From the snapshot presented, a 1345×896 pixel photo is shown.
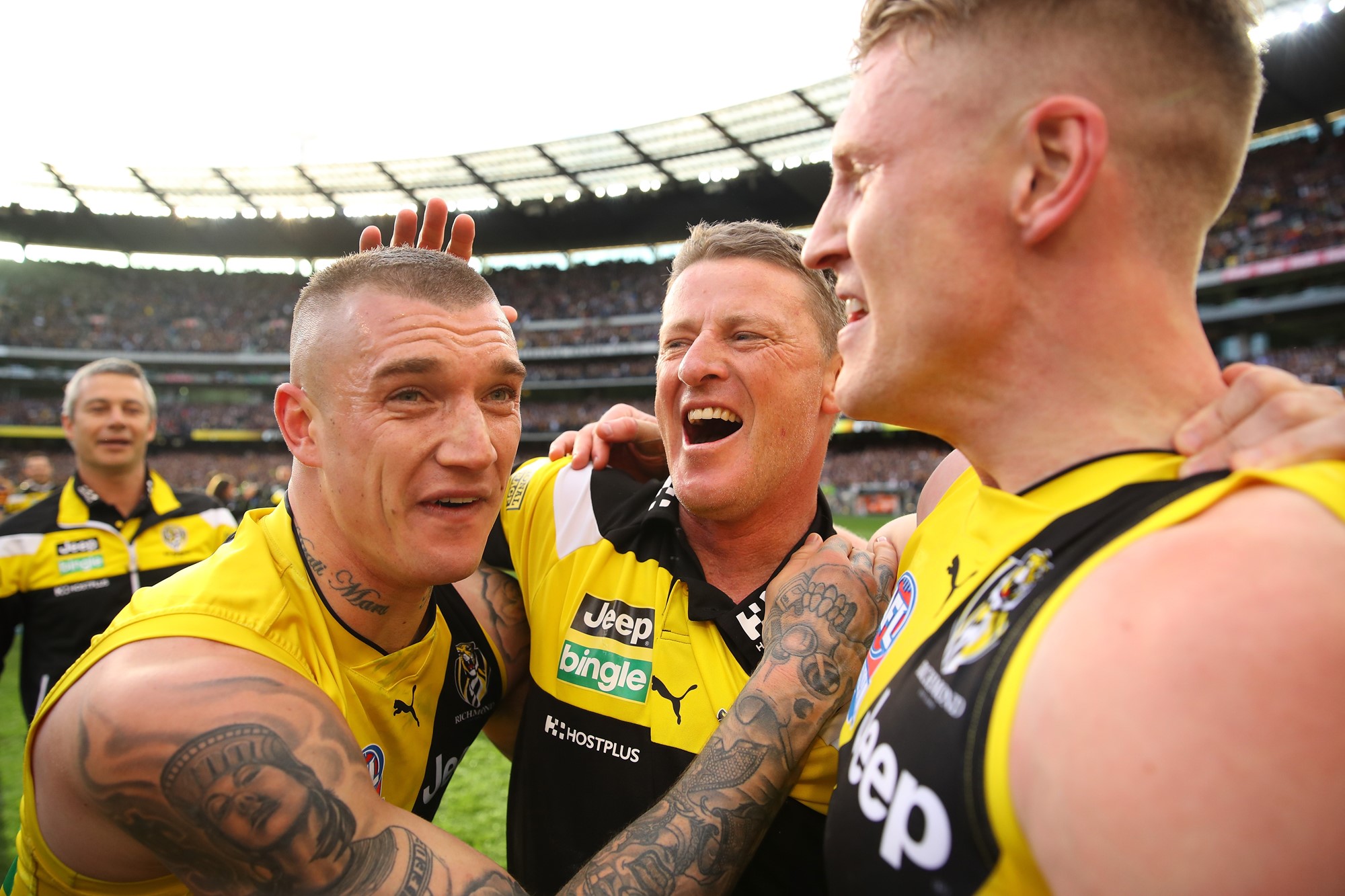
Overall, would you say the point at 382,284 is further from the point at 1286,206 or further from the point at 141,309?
the point at 141,309

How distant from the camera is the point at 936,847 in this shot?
3.87 ft

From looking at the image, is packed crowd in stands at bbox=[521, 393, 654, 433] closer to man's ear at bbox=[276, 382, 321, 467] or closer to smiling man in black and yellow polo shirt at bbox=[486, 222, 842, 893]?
smiling man in black and yellow polo shirt at bbox=[486, 222, 842, 893]

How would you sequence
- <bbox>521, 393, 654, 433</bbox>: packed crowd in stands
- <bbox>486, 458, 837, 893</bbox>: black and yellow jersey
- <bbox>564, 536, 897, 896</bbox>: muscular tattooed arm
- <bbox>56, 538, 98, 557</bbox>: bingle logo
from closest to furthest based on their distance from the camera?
<bbox>564, 536, 897, 896</bbox>: muscular tattooed arm, <bbox>486, 458, 837, 893</bbox>: black and yellow jersey, <bbox>56, 538, 98, 557</bbox>: bingle logo, <bbox>521, 393, 654, 433</bbox>: packed crowd in stands

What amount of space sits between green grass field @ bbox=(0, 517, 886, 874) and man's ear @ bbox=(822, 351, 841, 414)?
3517mm

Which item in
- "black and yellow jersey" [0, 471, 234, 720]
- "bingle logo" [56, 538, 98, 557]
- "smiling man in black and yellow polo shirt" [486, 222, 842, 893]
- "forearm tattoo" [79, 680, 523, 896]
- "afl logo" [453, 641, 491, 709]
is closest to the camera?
"forearm tattoo" [79, 680, 523, 896]

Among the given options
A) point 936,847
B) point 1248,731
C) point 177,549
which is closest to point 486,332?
point 936,847

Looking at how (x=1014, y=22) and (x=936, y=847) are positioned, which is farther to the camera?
(x=1014, y=22)

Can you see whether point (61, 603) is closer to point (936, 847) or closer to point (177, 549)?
point (177, 549)

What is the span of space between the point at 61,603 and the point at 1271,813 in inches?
253

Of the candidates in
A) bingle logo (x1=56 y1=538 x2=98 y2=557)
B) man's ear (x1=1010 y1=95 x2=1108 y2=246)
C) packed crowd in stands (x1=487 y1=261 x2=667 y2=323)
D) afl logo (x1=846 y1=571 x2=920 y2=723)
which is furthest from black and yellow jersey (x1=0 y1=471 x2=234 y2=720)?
packed crowd in stands (x1=487 y1=261 x2=667 y2=323)

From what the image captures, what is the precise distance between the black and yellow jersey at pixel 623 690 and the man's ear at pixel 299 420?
0.92 meters

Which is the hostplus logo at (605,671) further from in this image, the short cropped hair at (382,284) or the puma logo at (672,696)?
the short cropped hair at (382,284)

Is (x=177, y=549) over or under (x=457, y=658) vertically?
over

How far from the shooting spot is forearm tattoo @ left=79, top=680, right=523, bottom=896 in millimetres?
1695
